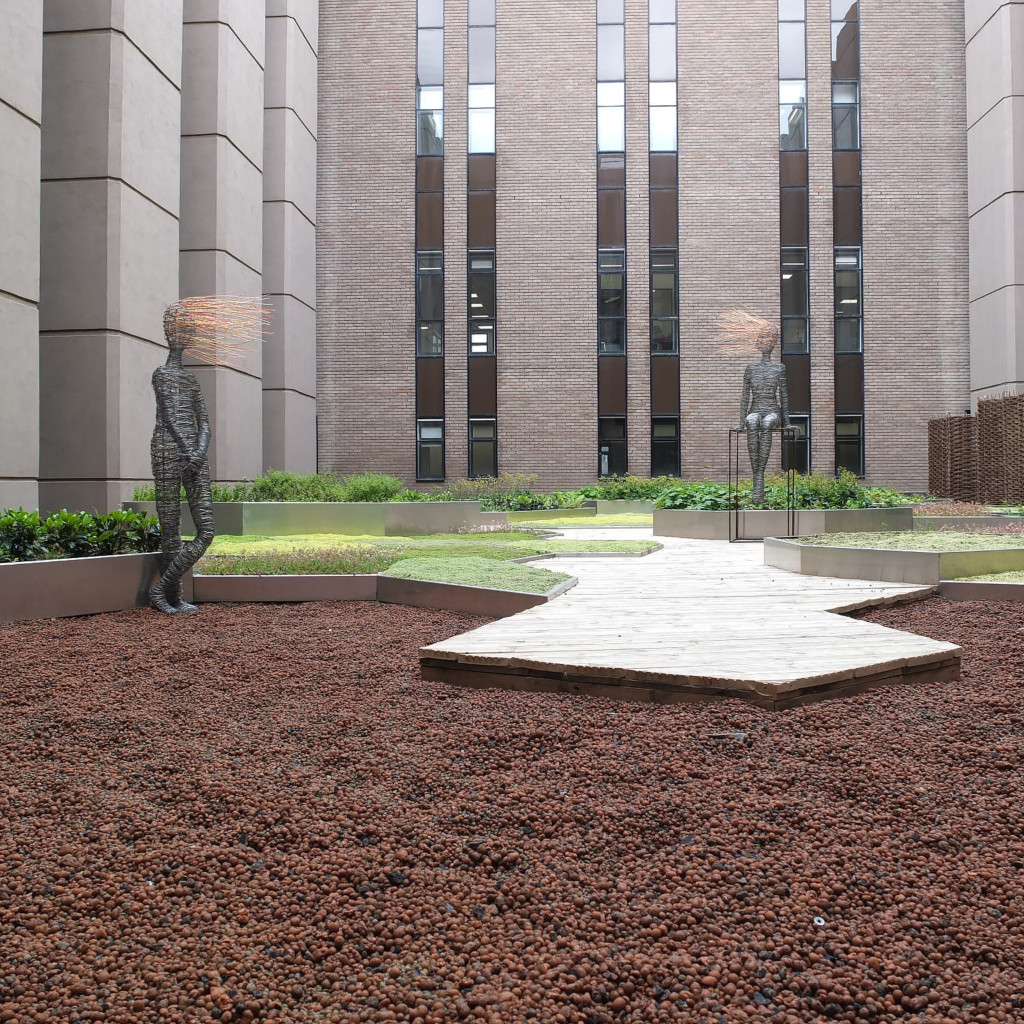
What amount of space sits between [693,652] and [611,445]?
20.5m

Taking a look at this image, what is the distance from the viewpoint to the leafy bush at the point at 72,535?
22.1 ft

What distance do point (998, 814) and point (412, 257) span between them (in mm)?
23745

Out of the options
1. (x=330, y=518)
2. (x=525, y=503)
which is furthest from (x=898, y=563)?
(x=525, y=503)

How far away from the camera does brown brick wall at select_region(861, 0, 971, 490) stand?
78.7ft

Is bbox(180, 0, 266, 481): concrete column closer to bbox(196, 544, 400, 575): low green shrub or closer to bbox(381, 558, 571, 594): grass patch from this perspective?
bbox(196, 544, 400, 575): low green shrub

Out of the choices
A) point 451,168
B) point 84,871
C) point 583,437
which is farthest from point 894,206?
point 84,871

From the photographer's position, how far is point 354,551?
9406mm

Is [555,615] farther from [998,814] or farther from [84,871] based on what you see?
[84,871]

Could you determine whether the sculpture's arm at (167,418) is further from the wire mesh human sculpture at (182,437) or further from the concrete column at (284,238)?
the concrete column at (284,238)

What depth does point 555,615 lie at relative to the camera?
5574 mm

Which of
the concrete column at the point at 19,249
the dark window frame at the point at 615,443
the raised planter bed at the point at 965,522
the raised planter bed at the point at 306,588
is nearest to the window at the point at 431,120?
the dark window frame at the point at 615,443

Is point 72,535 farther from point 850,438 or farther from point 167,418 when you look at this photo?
point 850,438

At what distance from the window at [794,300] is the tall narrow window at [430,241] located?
982 centimetres

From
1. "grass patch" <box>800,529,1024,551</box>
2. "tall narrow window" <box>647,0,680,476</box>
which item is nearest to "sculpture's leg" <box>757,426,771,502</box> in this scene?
"grass patch" <box>800,529,1024,551</box>
